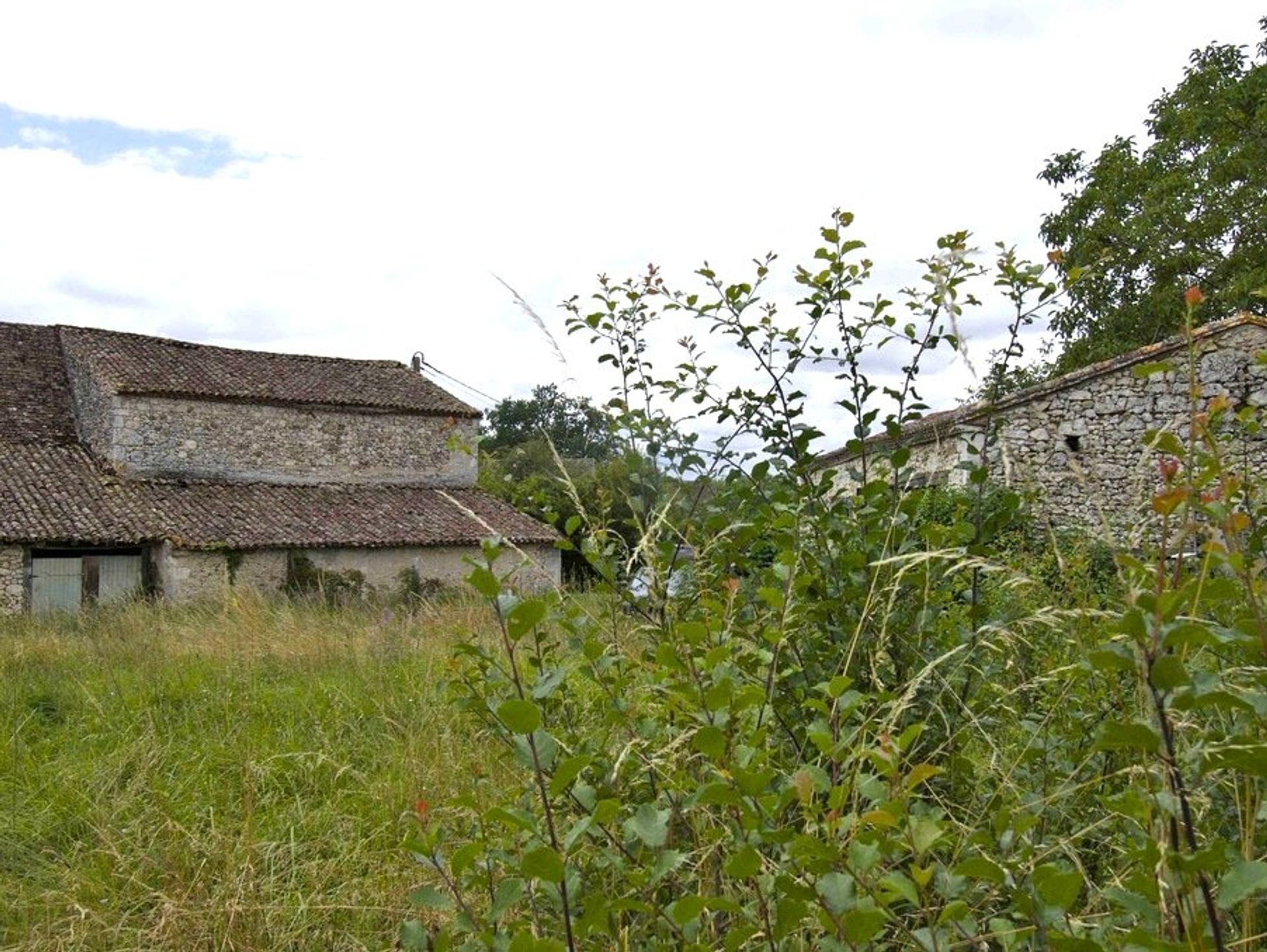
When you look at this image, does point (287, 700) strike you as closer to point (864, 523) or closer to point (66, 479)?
point (864, 523)

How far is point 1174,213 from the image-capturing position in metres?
20.2

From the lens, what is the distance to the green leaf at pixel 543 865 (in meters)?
1.55

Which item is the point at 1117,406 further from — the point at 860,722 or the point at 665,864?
the point at 665,864

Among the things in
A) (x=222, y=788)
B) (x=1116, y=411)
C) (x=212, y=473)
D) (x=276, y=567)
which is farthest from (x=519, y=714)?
(x=212, y=473)

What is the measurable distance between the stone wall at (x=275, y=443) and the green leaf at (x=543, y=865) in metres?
21.5

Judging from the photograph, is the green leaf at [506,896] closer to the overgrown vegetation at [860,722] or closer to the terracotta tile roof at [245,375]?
the overgrown vegetation at [860,722]

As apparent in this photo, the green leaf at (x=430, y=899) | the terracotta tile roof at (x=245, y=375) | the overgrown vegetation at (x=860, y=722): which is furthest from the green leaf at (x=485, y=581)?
the terracotta tile roof at (x=245, y=375)

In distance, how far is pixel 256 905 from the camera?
3291mm

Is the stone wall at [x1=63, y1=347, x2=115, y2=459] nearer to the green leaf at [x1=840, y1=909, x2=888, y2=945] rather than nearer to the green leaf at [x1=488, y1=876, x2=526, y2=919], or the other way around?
the green leaf at [x1=488, y1=876, x2=526, y2=919]

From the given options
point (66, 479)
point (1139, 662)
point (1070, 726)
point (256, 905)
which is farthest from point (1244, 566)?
point (66, 479)

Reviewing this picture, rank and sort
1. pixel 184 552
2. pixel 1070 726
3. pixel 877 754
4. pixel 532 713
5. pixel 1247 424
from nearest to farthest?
pixel 877 754
pixel 532 713
pixel 1247 424
pixel 1070 726
pixel 184 552

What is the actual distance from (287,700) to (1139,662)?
6.44 m

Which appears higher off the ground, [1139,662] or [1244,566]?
[1244,566]

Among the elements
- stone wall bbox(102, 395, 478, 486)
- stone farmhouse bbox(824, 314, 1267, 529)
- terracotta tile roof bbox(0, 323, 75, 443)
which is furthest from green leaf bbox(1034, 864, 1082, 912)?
terracotta tile roof bbox(0, 323, 75, 443)
